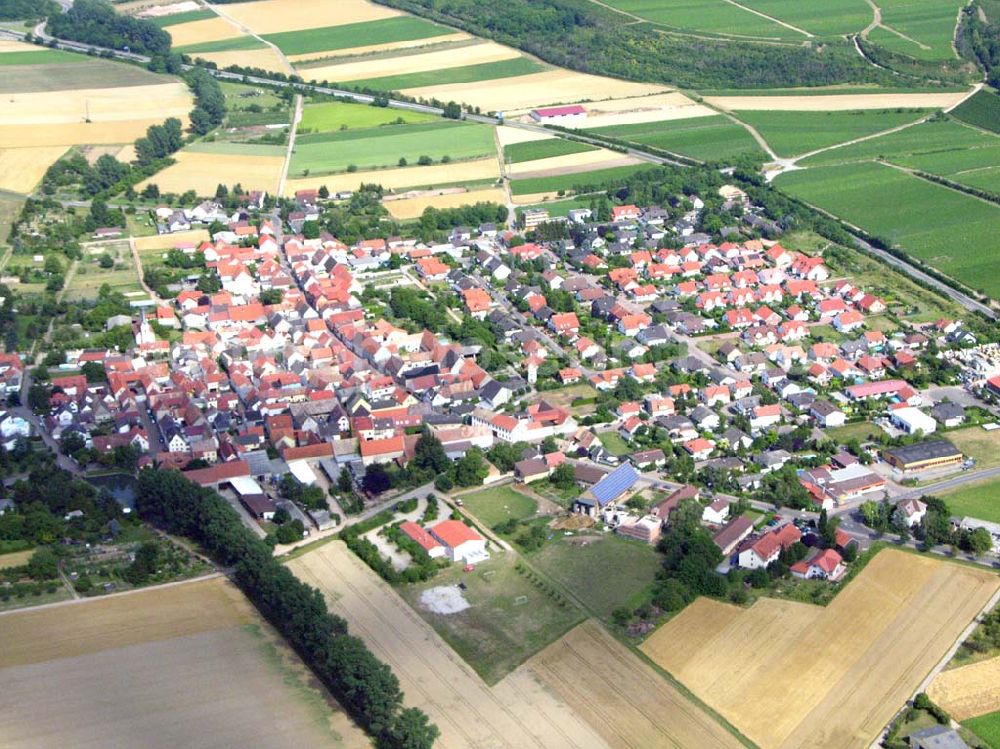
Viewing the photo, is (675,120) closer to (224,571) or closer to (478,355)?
(478,355)

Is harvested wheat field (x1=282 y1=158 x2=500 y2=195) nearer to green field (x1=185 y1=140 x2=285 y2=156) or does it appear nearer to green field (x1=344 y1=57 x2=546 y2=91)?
green field (x1=185 y1=140 x2=285 y2=156)

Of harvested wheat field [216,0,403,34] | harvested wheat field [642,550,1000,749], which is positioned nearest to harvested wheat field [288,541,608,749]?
harvested wheat field [642,550,1000,749]

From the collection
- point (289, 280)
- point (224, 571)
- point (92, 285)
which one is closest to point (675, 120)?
point (289, 280)

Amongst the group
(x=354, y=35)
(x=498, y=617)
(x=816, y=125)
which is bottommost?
(x=498, y=617)

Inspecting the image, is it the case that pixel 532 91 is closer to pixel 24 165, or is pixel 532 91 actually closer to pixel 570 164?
pixel 570 164

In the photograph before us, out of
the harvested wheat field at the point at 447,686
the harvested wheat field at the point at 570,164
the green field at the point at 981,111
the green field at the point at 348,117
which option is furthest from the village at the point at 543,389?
the green field at the point at 981,111

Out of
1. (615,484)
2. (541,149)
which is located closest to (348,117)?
(541,149)

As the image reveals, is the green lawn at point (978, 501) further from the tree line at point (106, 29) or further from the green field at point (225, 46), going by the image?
the tree line at point (106, 29)
